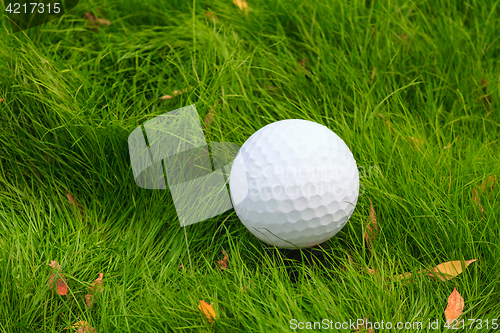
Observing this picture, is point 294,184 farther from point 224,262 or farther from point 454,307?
point 454,307

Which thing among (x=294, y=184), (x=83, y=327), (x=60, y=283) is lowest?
(x=83, y=327)

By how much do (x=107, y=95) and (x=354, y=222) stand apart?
189 centimetres

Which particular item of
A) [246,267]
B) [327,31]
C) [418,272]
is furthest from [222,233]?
[327,31]

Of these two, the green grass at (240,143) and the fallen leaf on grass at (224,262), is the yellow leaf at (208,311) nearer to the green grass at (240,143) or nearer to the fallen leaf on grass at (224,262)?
the green grass at (240,143)

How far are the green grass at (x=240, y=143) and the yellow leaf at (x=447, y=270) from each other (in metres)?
0.03

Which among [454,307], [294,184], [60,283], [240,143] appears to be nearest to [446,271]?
[454,307]

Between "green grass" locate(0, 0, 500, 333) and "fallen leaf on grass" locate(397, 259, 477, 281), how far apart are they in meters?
0.03

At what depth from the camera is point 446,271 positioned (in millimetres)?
1887

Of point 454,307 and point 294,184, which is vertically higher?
point 294,184

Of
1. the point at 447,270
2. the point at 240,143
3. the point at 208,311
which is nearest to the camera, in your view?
the point at 208,311

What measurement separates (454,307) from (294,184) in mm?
937

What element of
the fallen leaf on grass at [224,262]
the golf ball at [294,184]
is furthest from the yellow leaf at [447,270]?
the fallen leaf on grass at [224,262]

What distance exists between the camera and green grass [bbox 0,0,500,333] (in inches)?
72.6

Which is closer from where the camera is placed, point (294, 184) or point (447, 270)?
point (294, 184)
